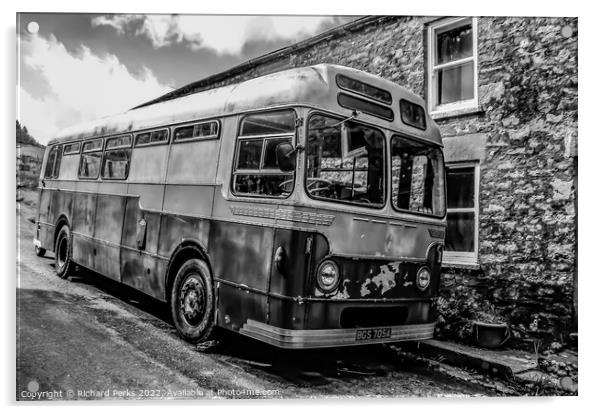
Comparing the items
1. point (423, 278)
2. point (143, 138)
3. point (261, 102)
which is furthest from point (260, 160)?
point (143, 138)

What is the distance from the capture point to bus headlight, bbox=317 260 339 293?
4145 millimetres

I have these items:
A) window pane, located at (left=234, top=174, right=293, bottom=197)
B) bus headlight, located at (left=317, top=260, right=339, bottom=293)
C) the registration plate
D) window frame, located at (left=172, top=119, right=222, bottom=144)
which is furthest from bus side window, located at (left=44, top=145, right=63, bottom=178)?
the registration plate

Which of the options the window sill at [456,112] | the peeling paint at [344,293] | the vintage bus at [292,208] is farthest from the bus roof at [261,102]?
the peeling paint at [344,293]

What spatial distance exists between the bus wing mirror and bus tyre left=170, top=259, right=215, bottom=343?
1.28 metres

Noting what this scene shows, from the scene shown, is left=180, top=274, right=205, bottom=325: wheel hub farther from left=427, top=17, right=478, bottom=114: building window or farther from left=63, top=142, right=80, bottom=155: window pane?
left=427, top=17, right=478, bottom=114: building window

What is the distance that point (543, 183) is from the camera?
535 cm

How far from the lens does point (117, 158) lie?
6.21m

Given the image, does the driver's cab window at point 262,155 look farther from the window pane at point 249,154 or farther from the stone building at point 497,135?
the stone building at point 497,135

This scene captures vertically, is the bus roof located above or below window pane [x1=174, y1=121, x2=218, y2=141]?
above

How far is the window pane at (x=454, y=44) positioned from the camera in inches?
236

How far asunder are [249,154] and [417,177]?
157cm

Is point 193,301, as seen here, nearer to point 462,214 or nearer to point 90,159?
point 90,159

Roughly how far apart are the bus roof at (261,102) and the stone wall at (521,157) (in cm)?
26
